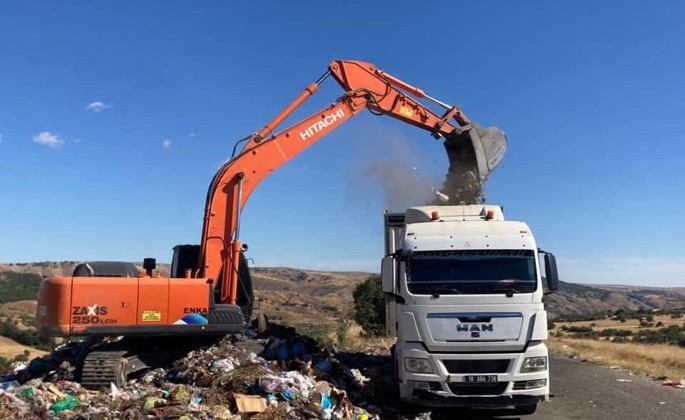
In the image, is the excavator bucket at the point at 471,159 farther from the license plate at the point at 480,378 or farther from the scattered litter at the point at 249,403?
the scattered litter at the point at 249,403

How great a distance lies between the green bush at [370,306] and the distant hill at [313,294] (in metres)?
19.4

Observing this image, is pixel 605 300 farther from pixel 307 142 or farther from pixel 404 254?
pixel 404 254

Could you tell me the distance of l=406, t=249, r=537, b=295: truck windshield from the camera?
914 centimetres

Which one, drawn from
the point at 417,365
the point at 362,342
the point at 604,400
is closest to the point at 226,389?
the point at 417,365

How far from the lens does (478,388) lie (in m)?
8.79

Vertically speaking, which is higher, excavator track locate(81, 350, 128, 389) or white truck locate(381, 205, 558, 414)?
A: white truck locate(381, 205, 558, 414)

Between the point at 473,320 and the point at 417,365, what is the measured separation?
1104mm

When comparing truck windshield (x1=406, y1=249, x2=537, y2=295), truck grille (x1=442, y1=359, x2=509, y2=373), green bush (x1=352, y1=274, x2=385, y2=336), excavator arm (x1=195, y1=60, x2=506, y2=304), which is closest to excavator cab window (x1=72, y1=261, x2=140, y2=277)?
excavator arm (x1=195, y1=60, x2=506, y2=304)

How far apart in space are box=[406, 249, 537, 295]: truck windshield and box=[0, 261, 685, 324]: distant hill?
3933cm

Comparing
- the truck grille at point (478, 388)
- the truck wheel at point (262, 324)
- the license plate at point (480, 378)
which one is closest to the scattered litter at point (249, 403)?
the truck grille at point (478, 388)

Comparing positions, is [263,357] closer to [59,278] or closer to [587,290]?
[59,278]

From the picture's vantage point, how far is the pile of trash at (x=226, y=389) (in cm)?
819

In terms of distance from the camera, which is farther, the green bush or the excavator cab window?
the green bush

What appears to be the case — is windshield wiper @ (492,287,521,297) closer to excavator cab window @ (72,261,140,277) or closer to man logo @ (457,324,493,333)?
man logo @ (457,324,493,333)
